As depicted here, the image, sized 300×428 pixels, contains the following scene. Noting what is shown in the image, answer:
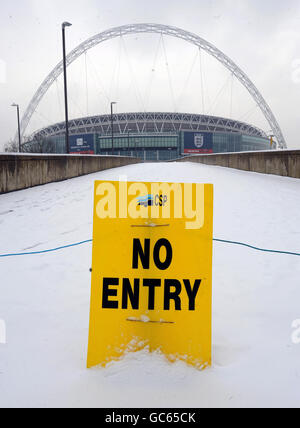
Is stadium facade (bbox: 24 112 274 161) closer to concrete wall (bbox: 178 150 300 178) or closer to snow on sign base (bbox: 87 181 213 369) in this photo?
concrete wall (bbox: 178 150 300 178)

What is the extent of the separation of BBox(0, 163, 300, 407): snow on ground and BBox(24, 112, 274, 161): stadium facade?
8243 cm

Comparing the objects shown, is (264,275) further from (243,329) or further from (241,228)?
(241,228)

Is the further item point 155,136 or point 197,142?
point 155,136

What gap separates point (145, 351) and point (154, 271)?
612mm

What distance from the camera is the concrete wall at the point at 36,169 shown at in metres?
10.2

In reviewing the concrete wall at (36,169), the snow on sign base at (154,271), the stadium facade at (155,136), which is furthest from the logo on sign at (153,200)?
the stadium facade at (155,136)

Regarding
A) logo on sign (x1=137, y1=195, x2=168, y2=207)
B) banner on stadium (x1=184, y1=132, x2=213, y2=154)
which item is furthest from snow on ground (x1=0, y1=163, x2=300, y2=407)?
banner on stadium (x1=184, y1=132, x2=213, y2=154)

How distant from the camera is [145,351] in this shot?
7.32ft

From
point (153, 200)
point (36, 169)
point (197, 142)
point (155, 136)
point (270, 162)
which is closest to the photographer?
point (153, 200)

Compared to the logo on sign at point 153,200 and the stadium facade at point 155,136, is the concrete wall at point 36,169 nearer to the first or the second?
the logo on sign at point 153,200

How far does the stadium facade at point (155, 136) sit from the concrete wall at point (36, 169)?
70399mm

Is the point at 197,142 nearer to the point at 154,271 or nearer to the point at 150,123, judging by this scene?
the point at 150,123

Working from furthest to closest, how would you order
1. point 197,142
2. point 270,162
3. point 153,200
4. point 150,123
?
point 150,123 → point 197,142 → point 270,162 → point 153,200

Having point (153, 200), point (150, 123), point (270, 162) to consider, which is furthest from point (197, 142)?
point (153, 200)
